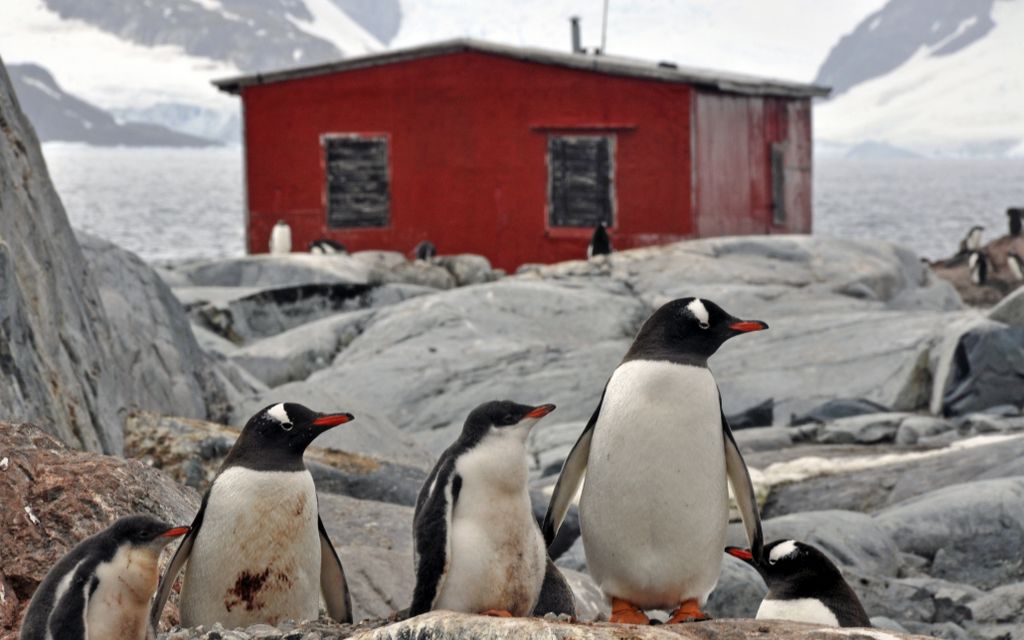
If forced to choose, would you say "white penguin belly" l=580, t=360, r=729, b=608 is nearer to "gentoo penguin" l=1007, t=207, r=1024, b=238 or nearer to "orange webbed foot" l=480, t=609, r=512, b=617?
"orange webbed foot" l=480, t=609, r=512, b=617

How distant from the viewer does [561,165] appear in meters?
28.1

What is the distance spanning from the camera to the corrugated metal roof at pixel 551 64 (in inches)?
1064

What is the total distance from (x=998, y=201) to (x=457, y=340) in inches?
5545

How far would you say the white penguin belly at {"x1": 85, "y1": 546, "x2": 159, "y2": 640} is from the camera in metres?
4.61

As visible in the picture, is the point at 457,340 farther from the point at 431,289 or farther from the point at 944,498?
the point at 944,498

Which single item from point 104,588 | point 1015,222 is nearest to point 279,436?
point 104,588

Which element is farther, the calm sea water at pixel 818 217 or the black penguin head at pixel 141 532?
the calm sea water at pixel 818 217

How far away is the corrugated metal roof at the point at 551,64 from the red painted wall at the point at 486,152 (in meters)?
0.18

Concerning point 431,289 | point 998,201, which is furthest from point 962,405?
point 998,201

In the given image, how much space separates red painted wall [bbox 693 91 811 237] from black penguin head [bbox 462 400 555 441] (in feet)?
73.6

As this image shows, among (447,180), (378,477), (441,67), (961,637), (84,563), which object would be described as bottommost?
(961,637)

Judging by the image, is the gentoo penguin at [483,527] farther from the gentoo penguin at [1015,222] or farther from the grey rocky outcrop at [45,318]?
the gentoo penguin at [1015,222]

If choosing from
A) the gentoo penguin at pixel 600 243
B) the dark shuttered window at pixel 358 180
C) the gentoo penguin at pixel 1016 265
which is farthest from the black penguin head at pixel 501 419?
the gentoo penguin at pixel 1016 265

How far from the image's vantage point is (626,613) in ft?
18.9
